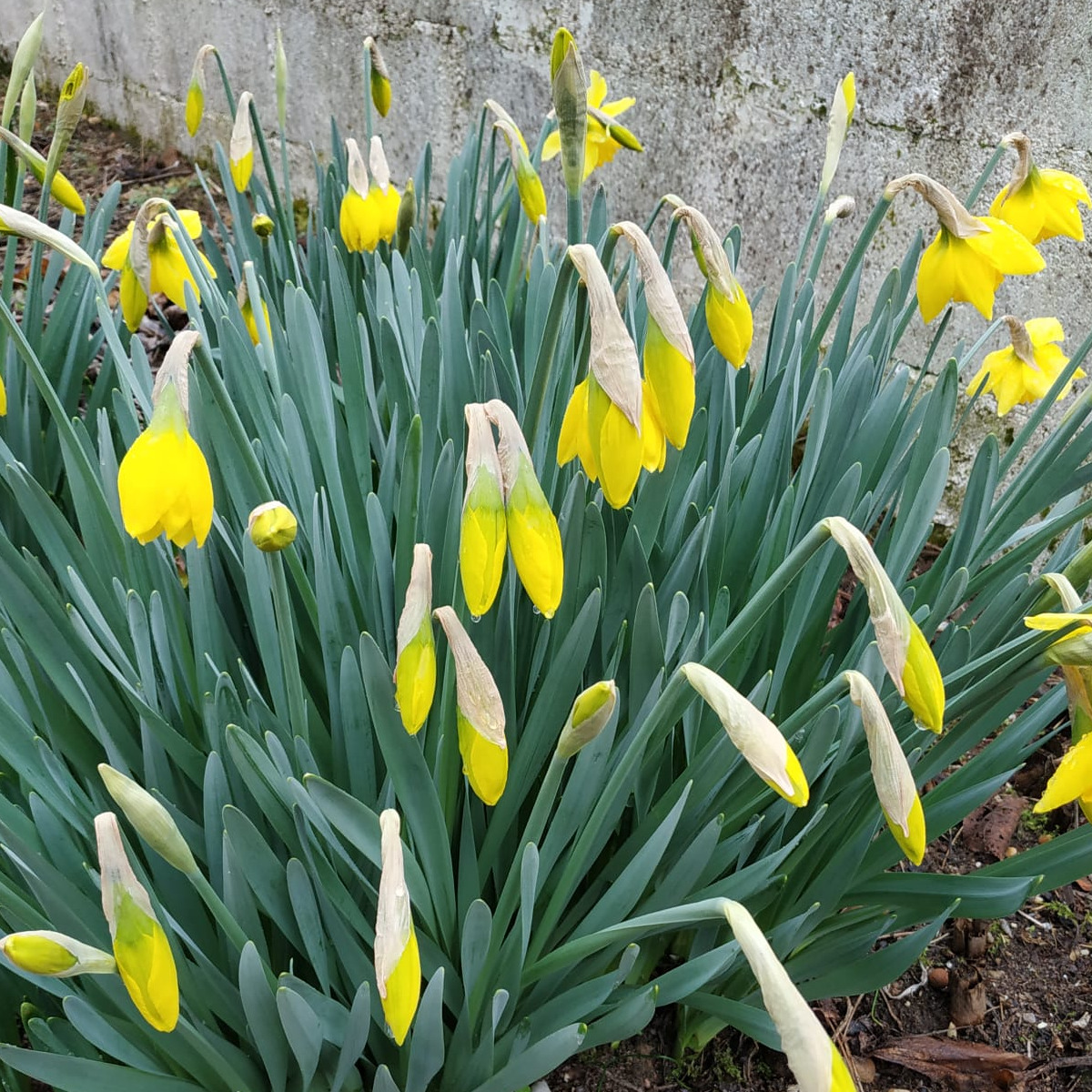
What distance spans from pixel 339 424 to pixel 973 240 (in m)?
0.88

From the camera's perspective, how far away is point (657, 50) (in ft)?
7.63

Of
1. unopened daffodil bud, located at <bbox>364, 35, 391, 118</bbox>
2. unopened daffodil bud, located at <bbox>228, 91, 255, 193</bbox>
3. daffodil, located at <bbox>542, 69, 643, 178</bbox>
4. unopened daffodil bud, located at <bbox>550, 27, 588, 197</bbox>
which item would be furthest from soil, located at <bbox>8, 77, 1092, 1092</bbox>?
unopened daffodil bud, located at <bbox>364, 35, 391, 118</bbox>

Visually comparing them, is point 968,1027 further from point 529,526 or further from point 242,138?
point 242,138

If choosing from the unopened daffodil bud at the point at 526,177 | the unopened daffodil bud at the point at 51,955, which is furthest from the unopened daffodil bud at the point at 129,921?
the unopened daffodil bud at the point at 526,177

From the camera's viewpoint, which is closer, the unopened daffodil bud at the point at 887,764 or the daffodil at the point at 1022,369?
the unopened daffodil bud at the point at 887,764

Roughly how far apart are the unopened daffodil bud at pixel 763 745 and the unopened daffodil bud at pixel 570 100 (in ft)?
2.39

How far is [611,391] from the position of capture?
70cm

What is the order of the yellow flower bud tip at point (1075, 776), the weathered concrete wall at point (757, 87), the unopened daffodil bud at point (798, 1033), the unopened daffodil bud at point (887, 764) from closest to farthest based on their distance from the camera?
the unopened daffodil bud at point (798, 1033) < the unopened daffodil bud at point (887, 764) < the yellow flower bud tip at point (1075, 776) < the weathered concrete wall at point (757, 87)

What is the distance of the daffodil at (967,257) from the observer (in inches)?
38.1

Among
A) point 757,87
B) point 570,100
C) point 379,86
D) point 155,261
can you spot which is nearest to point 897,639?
point 570,100

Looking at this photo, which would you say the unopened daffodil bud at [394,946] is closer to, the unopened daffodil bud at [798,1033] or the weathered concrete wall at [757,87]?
the unopened daffodil bud at [798,1033]

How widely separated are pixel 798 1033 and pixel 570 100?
94cm

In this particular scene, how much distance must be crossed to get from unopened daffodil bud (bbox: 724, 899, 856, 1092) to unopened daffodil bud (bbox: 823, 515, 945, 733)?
0.21 meters

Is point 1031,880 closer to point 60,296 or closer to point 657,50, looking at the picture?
point 60,296
